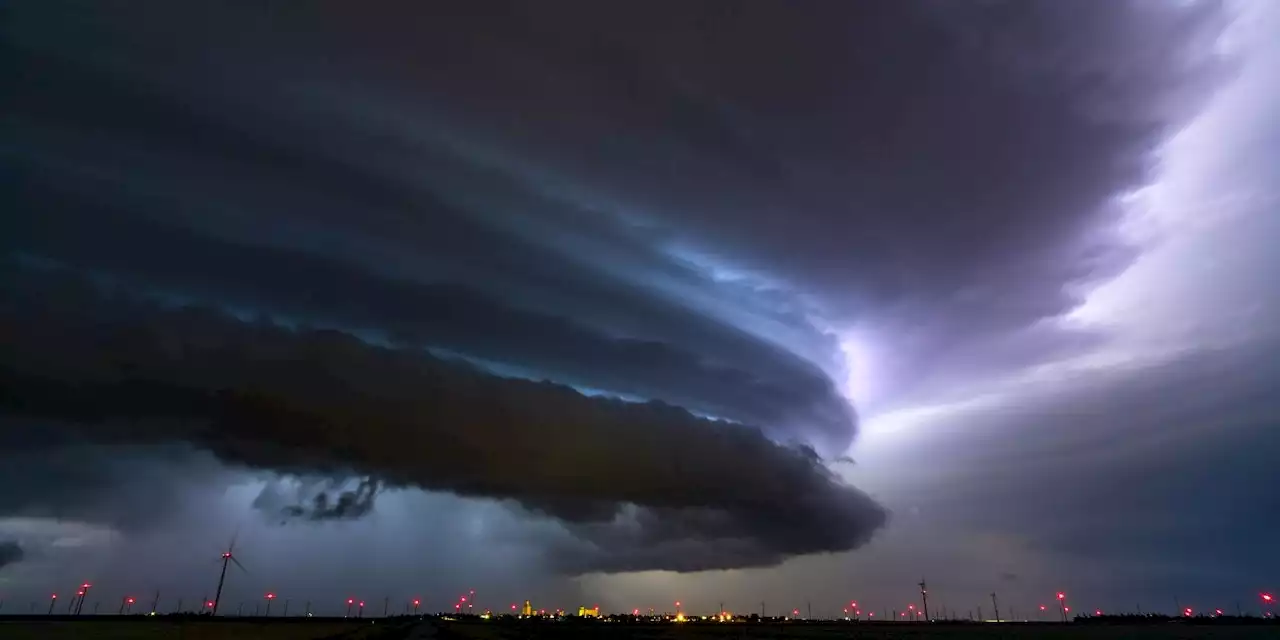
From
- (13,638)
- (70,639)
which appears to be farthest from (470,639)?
(13,638)

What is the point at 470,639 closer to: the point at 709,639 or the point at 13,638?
the point at 709,639

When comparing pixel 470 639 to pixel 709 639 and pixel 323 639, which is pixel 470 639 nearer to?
pixel 323 639

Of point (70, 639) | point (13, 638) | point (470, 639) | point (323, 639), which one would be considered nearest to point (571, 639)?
point (470, 639)

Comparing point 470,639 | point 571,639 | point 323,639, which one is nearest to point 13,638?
point 323,639

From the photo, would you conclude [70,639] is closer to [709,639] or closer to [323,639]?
[323,639]

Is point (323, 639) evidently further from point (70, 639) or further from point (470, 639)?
point (70, 639)

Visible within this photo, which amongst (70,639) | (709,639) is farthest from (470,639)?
(70,639)
